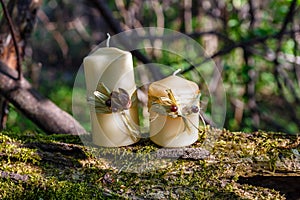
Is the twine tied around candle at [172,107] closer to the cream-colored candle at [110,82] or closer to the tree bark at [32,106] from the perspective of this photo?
the cream-colored candle at [110,82]

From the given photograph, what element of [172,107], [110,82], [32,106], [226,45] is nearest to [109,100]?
[110,82]

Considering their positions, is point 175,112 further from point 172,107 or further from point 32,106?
point 32,106

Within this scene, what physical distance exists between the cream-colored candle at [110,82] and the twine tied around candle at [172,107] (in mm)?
75

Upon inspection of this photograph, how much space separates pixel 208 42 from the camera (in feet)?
10.7

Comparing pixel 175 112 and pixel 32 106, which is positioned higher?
pixel 175 112

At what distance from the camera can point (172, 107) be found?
1.19 metres

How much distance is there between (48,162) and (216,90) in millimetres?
1670

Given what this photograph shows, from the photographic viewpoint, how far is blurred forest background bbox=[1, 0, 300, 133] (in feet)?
8.25

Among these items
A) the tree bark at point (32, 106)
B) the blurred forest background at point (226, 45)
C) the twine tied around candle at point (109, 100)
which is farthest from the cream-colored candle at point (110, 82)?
the blurred forest background at point (226, 45)

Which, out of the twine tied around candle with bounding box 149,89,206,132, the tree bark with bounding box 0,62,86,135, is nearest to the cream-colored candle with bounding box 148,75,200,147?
the twine tied around candle with bounding box 149,89,206,132

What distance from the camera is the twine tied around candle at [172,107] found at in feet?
3.91

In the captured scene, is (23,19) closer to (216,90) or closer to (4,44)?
(4,44)

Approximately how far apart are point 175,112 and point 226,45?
1.89 metres

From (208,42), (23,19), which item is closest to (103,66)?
(23,19)
